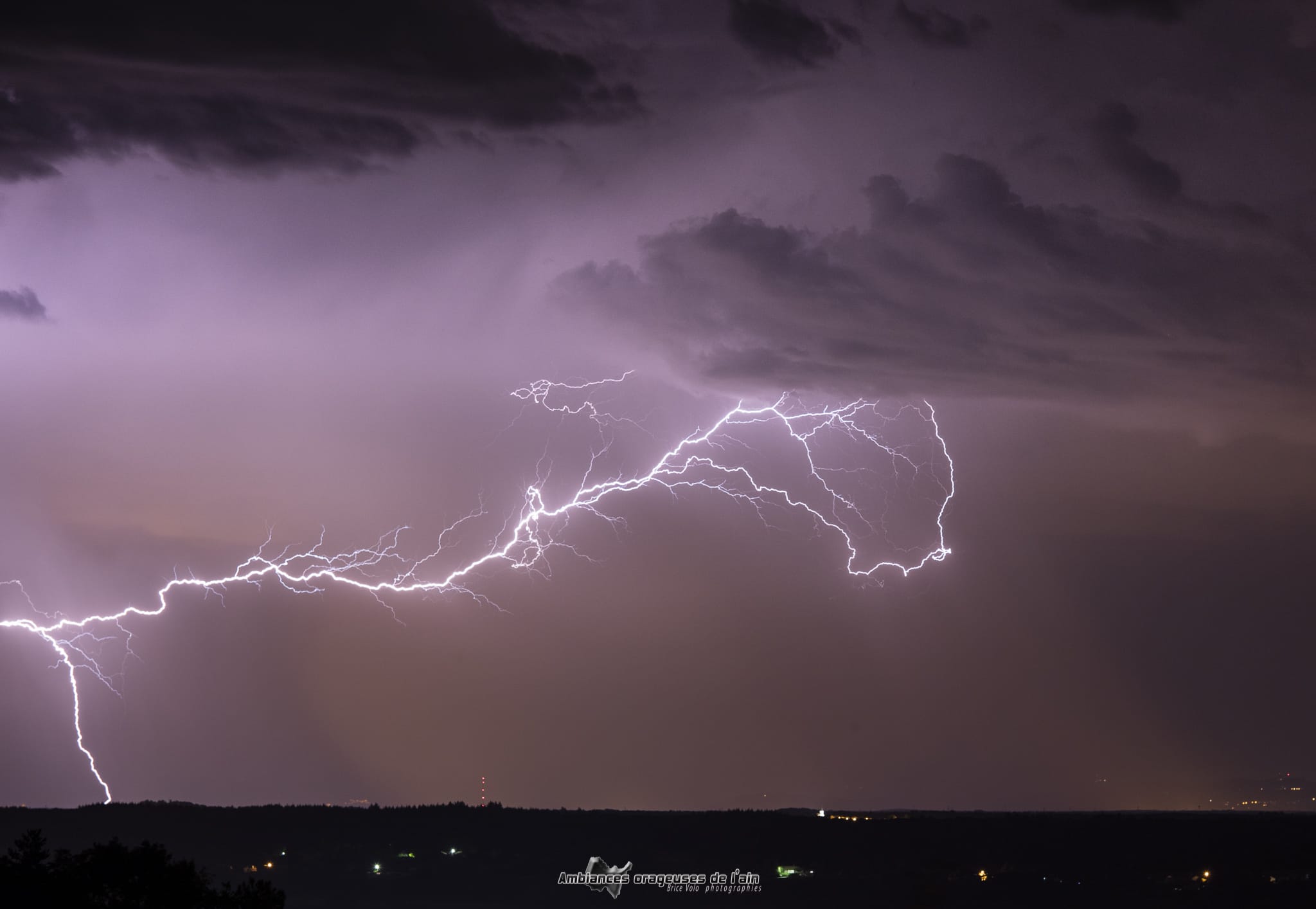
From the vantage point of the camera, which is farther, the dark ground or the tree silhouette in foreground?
the dark ground

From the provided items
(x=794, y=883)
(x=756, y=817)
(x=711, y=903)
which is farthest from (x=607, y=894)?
(x=756, y=817)

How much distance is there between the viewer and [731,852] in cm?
6831

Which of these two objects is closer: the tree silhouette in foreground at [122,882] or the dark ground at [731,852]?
the tree silhouette in foreground at [122,882]

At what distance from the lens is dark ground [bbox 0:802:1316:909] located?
178ft

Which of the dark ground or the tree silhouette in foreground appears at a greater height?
the tree silhouette in foreground

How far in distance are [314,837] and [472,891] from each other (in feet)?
74.0

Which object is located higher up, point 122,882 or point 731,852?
point 122,882

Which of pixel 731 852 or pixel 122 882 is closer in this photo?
pixel 122 882

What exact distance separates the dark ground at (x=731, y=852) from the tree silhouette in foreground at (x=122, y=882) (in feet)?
114

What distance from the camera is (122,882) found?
48.9ft

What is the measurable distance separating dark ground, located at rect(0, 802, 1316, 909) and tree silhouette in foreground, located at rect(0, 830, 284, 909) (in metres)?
34.9

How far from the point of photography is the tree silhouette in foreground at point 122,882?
14.3m

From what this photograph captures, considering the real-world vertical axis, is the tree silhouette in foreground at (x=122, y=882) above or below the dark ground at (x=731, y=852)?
above

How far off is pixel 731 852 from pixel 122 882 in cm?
5664
